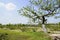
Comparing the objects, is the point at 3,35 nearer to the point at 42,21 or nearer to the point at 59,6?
the point at 42,21

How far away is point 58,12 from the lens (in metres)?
24.2

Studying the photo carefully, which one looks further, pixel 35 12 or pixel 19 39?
pixel 35 12

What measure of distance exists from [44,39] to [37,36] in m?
0.88

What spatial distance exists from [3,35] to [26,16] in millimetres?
9843

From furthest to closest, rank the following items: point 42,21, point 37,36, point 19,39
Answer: point 42,21 → point 37,36 → point 19,39

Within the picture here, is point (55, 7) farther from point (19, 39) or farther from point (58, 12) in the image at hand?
point (19, 39)

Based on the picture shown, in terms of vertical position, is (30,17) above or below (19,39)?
above

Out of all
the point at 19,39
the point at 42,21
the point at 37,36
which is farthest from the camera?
the point at 42,21

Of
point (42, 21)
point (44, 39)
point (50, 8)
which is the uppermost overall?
point (50, 8)

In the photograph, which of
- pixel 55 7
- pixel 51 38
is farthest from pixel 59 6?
pixel 51 38

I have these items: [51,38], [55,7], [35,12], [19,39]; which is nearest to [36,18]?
[35,12]

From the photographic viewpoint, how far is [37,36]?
1634 cm

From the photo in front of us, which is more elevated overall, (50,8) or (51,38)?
(50,8)

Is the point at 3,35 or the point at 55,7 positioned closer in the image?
the point at 3,35
